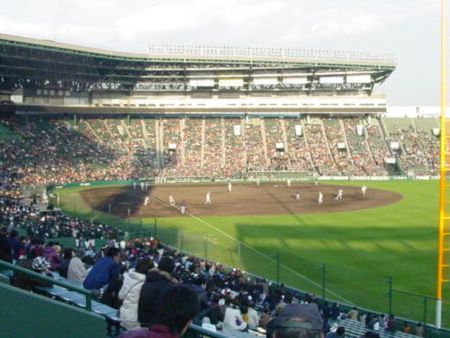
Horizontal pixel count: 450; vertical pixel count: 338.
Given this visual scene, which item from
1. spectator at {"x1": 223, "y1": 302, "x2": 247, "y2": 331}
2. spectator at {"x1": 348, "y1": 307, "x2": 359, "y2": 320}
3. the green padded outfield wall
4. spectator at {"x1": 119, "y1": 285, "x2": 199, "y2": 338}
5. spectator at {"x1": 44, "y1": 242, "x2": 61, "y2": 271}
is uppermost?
spectator at {"x1": 119, "y1": 285, "x2": 199, "y2": 338}

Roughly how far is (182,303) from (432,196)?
49876mm

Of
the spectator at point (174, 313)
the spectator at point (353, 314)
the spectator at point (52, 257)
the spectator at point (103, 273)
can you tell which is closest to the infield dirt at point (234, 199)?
the spectator at point (353, 314)

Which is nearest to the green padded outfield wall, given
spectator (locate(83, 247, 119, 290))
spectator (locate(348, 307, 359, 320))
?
spectator (locate(83, 247, 119, 290))

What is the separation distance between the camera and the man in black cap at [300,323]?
269 centimetres

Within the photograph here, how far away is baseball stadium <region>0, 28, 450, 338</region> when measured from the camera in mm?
18734

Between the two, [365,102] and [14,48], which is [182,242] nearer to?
[14,48]

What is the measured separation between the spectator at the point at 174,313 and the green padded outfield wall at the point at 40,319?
1180 millimetres

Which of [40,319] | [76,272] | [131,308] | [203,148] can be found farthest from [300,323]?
[203,148]

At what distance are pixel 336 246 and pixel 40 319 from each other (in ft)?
82.4

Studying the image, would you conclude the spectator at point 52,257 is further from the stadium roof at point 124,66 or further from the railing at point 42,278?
the stadium roof at point 124,66

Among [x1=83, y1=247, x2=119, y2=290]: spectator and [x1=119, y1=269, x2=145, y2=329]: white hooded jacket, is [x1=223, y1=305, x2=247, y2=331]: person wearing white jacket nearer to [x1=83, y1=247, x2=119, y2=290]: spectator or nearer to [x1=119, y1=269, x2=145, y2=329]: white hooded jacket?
[x1=83, y1=247, x2=119, y2=290]: spectator

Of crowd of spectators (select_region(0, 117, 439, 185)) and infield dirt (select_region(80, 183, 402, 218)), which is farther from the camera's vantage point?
crowd of spectators (select_region(0, 117, 439, 185))

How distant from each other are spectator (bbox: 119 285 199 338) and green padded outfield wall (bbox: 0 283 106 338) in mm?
1180

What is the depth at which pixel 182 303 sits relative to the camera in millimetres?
3479
